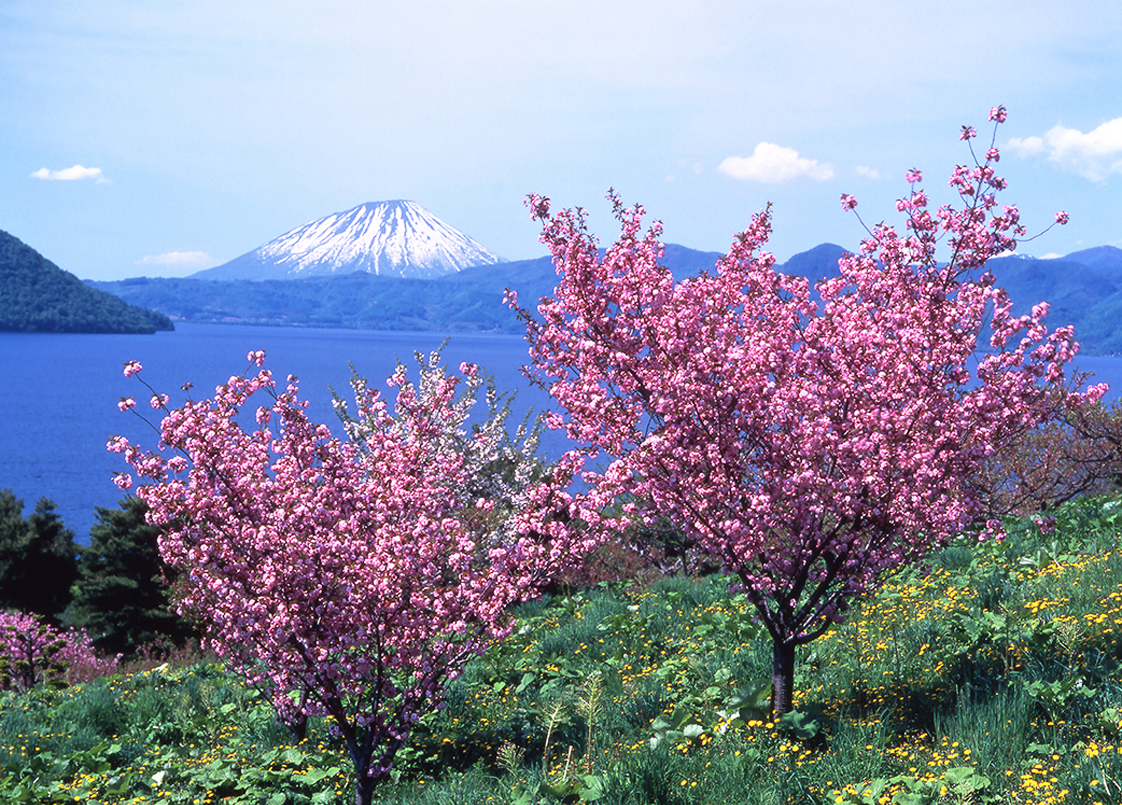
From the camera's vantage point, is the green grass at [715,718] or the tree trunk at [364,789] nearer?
the green grass at [715,718]

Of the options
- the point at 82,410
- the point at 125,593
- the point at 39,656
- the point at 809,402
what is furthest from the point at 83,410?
the point at 809,402

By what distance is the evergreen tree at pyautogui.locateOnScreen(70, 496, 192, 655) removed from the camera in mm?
25688

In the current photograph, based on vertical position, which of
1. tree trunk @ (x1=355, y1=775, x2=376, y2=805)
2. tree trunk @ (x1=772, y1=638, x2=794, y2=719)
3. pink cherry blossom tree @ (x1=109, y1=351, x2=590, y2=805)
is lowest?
tree trunk @ (x1=355, y1=775, x2=376, y2=805)

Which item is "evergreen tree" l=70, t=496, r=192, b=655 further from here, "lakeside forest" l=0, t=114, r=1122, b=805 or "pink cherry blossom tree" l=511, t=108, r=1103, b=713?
"pink cherry blossom tree" l=511, t=108, r=1103, b=713

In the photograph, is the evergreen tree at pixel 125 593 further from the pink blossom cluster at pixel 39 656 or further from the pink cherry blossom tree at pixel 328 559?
the pink cherry blossom tree at pixel 328 559

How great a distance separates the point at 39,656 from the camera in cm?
1958

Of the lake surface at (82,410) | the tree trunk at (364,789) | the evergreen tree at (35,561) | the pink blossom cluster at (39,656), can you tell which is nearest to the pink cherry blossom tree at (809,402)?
the tree trunk at (364,789)

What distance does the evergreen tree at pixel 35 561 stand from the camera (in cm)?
2984

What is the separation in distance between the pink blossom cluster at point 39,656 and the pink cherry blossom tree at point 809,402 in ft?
49.3

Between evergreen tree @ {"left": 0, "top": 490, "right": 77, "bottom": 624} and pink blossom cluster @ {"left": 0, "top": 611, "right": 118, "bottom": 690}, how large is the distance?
7.24m

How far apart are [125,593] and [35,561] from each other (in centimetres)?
711

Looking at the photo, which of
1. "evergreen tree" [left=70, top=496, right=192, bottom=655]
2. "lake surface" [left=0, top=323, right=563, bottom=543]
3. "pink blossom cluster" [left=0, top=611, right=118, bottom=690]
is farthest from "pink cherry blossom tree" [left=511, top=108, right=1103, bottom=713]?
"lake surface" [left=0, top=323, right=563, bottom=543]

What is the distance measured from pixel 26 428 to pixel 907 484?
120865mm

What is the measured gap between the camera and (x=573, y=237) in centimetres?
764
